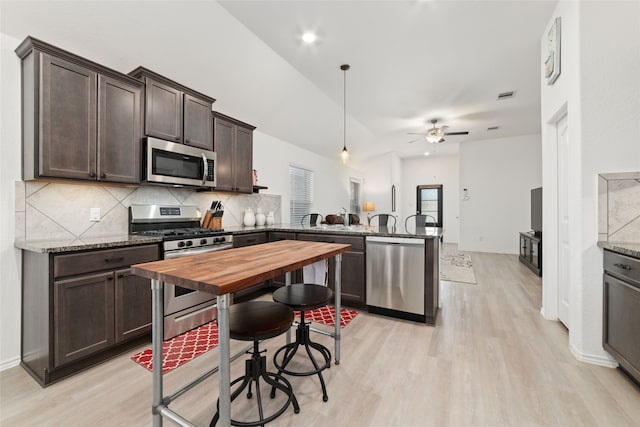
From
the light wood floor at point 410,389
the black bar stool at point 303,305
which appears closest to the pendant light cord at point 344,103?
the black bar stool at point 303,305

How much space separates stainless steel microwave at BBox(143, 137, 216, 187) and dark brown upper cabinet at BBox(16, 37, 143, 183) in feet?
0.47

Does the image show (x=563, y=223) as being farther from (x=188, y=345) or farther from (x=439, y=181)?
(x=439, y=181)

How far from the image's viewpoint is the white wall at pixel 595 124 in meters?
1.96

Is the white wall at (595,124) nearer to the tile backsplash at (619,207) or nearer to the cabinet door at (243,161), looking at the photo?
the tile backsplash at (619,207)

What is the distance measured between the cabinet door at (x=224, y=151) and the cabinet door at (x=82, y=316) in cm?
172

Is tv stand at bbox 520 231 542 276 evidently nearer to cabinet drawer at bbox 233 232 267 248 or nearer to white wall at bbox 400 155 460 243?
white wall at bbox 400 155 460 243

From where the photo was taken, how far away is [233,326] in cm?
136

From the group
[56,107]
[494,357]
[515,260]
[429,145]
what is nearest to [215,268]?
[56,107]

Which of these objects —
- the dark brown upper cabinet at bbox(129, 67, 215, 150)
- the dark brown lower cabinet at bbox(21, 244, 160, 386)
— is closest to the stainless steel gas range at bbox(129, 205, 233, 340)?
the dark brown lower cabinet at bbox(21, 244, 160, 386)

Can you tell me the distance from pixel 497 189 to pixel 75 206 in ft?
27.0

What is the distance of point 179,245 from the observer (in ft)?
8.07

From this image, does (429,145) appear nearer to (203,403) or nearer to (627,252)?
(627,252)

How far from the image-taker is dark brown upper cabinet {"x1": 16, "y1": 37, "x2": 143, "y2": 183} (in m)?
1.89

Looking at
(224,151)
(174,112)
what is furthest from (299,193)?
(174,112)
